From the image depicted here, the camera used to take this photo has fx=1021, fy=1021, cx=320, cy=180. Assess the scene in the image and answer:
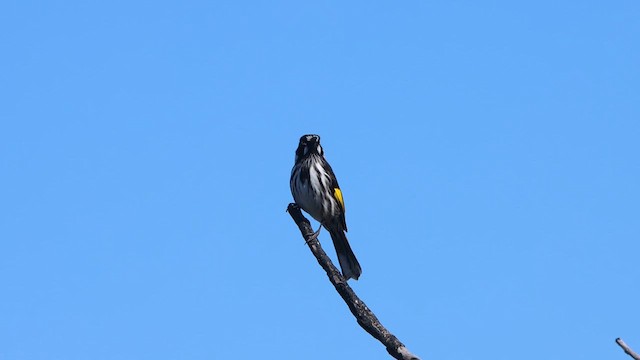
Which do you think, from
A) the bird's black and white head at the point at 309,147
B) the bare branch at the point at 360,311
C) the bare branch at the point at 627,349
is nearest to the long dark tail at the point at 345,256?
the bird's black and white head at the point at 309,147

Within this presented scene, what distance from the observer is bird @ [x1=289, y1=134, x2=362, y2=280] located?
1648cm

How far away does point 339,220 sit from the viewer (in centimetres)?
1675

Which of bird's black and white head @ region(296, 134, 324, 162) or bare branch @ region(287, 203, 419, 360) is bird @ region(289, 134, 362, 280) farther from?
bare branch @ region(287, 203, 419, 360)

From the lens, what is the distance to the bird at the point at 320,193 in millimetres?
16484

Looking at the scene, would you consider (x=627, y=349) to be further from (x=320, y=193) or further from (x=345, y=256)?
(x=320, y=193)

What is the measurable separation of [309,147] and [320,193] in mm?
965

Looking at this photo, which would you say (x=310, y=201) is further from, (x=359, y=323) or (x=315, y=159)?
(x=359, y=323)

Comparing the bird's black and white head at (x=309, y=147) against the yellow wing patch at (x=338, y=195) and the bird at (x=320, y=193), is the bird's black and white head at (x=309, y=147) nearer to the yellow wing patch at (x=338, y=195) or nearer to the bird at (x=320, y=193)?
the bird at (x=320, y=193)

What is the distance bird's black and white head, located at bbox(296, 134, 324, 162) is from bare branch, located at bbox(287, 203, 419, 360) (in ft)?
15.7

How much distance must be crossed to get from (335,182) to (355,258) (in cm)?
152

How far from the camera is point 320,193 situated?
16516mm

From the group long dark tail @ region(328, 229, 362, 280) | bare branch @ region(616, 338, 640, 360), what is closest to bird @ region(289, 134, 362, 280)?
long dark tail @ region(328, 229, 362, 280)

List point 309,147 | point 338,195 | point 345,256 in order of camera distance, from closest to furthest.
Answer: point 345,256, point 338,195, point 309,147

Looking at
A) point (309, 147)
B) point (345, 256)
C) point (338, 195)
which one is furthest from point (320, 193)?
point (345, 256)
